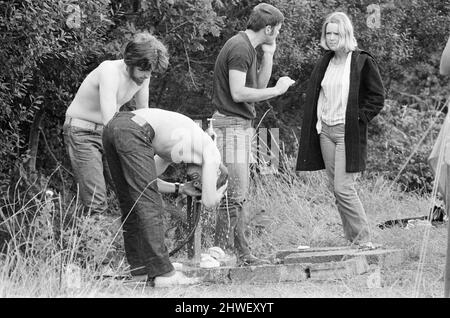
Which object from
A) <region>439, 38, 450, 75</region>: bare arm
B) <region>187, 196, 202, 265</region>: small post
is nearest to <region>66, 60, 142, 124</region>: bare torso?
<region>187, 196, 202, 265</region>: small post

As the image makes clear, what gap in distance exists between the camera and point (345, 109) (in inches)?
304

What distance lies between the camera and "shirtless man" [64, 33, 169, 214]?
274 inches

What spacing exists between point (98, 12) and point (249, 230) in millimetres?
2342

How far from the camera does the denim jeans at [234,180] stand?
736 centimetres

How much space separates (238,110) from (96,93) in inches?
43.9

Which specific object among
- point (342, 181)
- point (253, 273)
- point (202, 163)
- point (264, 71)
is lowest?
point (253, 273)

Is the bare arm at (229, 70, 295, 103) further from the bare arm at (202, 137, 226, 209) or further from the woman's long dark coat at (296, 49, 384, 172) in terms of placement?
the bare arm at (202, 137, 226, 209)

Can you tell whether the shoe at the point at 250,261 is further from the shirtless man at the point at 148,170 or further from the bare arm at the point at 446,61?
the bare arm at the point at 446,61

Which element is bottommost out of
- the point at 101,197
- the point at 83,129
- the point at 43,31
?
the point at 101,197

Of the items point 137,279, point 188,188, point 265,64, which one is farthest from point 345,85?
point 137,279

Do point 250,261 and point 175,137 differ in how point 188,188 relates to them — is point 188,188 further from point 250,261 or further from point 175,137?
point 250,261

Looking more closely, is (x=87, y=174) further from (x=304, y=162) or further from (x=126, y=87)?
(x=304, y=162)

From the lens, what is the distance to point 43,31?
25.3ft
